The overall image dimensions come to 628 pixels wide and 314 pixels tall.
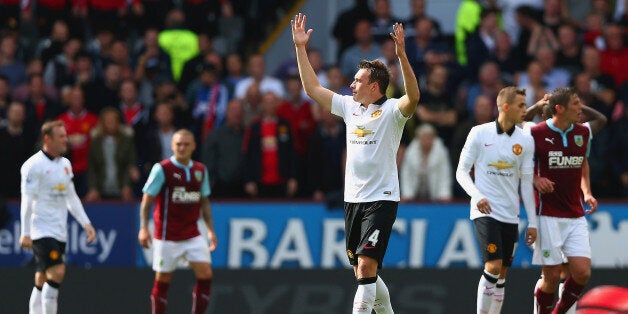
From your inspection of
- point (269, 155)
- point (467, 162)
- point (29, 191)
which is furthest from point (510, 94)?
point (269, 155)

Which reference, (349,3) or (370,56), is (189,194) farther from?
(349,3)

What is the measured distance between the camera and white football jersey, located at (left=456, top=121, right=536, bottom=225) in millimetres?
12156

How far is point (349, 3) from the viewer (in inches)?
850

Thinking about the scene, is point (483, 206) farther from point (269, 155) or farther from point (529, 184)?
point (269, 155)

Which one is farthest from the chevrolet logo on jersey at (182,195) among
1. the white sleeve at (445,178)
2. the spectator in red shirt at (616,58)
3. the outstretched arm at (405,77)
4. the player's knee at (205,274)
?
the spectator in red shirt at (616,58)

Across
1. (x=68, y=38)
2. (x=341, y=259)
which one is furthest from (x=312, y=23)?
(x=341, y=259)

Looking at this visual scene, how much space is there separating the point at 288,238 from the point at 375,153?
21.1 ft

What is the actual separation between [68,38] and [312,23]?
409 cm

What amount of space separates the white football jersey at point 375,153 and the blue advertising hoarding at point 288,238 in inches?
240

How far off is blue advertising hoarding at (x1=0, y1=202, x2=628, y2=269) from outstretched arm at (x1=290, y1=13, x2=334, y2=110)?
241 inches

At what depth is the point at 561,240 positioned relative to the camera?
12.1m

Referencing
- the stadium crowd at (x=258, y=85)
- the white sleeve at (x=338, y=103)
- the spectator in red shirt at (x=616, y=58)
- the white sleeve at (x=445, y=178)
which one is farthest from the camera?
the spectator in red shirt at (x=616, y=58)

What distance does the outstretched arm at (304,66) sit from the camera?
35.4ft

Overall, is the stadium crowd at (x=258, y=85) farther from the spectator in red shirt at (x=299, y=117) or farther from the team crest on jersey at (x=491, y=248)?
the team crest on jersey at (x=491, y=248)
